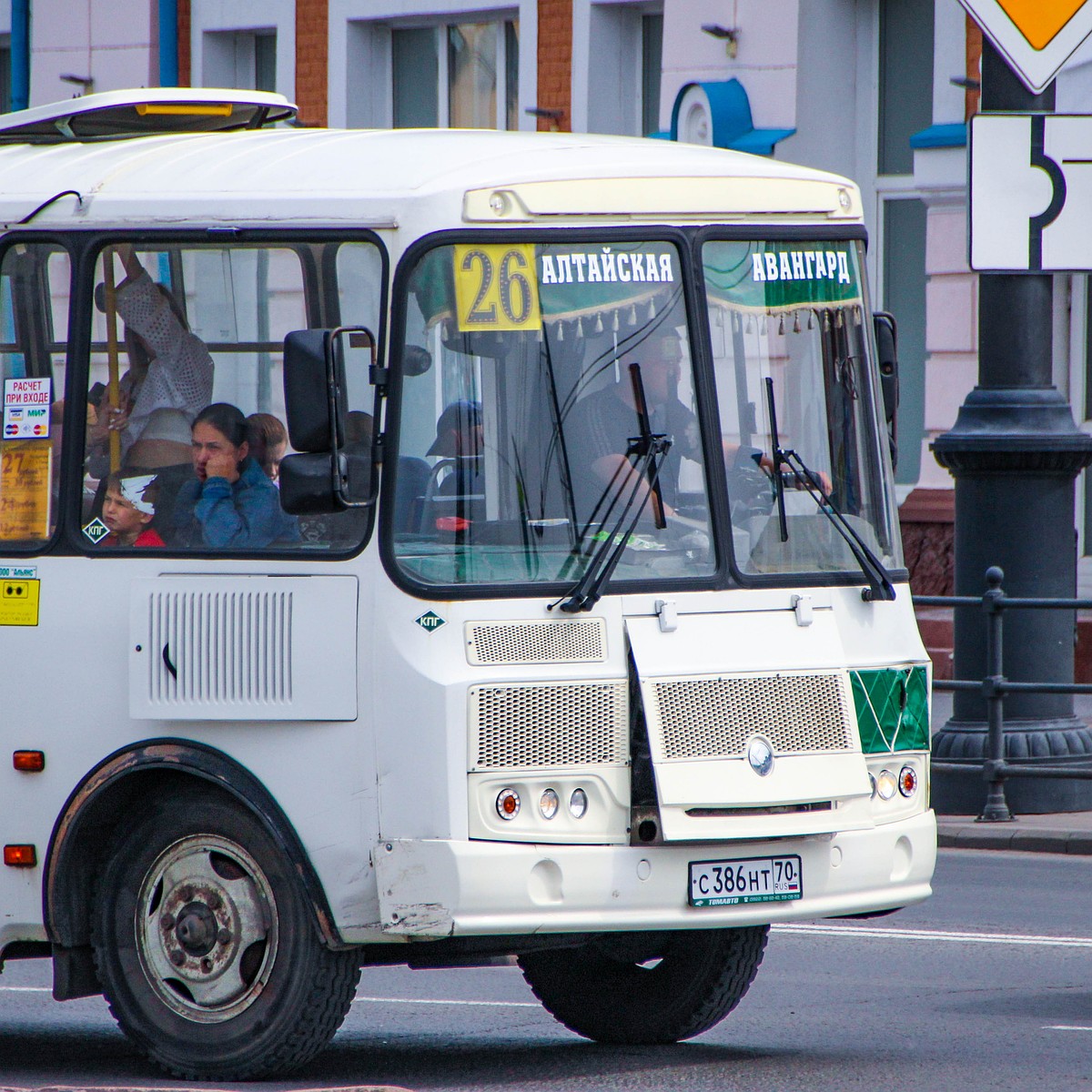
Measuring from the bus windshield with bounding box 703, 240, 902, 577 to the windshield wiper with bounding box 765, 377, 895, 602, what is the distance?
0.01m

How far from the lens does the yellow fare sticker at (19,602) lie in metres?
7.38

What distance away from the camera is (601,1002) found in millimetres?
7965

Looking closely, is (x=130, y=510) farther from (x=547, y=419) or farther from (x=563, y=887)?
(x=563, y=887)

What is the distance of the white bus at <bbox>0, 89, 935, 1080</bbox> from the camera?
22.6 feet

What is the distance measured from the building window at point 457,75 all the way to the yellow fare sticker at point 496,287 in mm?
16247

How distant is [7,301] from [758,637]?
7.96ft

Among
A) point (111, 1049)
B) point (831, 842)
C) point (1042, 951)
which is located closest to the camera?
point (831, 842)

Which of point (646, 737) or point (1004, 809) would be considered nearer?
point (646, 737)

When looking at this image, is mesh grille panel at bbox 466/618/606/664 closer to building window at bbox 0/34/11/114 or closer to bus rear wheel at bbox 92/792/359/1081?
bus rear wheel at bbox 92/792/359/1081

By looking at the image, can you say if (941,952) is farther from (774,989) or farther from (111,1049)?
(111,1049)

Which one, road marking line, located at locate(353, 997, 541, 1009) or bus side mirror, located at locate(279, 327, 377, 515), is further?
road marking line, located at locate(353, 997, 541, 1009)

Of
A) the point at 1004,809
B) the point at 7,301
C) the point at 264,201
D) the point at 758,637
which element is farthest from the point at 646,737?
the point at 1004,809

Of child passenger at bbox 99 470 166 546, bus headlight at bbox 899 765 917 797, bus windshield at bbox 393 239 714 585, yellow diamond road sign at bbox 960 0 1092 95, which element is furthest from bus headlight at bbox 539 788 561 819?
yellow diamond road sign at bbox 960 0 1092 95

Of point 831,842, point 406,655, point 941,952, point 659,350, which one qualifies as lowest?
point 941,952
